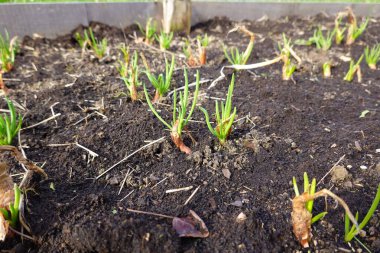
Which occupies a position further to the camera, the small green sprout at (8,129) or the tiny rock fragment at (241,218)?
the small green sprout at (8,129)

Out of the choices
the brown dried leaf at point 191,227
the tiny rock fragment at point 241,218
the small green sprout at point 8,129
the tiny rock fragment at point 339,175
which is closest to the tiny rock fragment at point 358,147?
the tiny rock fragment at point 339,175

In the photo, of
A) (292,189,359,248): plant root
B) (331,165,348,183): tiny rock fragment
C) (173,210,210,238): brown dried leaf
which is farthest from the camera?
Answer: (331,165,348,183): tiny rock fragment

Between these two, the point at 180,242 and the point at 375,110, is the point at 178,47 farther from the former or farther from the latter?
the point at 180,242

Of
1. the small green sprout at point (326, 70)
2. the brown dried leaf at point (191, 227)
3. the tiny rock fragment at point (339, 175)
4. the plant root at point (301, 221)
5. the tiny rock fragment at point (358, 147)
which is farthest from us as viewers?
the small green sprout at point (326, 70)

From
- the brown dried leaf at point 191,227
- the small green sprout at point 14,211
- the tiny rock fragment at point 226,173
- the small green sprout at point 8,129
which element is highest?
the small green sprout at point 8,129

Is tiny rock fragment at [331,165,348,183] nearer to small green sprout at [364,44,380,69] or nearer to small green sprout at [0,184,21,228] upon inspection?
small green sprout at [0,184,21,228]

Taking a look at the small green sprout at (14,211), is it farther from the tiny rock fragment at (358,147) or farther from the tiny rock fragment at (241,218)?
the tiny rock fragment at (358,147)

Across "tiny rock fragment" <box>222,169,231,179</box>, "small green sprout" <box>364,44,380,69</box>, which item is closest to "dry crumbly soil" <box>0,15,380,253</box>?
"tiny rock fragment" <box>222,169,231,179</box>
